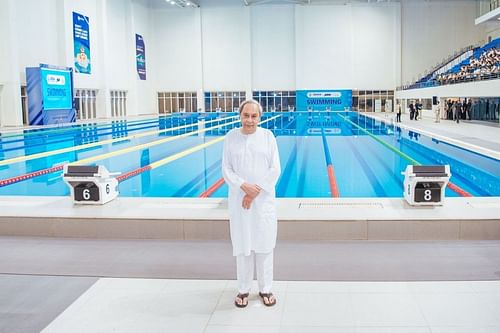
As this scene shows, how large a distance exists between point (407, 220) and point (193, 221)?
195cm

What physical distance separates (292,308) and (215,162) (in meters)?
9.20

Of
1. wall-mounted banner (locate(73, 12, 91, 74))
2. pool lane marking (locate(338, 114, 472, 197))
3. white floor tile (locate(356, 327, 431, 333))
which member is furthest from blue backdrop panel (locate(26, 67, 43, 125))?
white floor tile (locate(356, 327, 431, 333))

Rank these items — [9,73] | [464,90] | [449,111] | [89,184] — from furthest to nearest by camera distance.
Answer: [449,111], [464,90], [9,73], [89,184]

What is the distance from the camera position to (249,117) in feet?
10.6

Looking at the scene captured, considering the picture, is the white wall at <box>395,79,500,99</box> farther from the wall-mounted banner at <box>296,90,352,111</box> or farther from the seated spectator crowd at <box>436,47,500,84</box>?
the wall-mounted banner at <box>296,90,352,111</box>

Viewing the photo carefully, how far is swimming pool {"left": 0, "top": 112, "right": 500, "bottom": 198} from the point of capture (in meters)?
8.88

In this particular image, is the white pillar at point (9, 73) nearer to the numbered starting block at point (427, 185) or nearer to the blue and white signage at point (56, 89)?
the blue and white signage at point (56, 89)

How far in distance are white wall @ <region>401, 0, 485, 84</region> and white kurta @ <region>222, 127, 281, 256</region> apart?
36.5 m

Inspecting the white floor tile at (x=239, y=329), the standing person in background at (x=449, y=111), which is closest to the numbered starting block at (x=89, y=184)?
the white floor tile at (x=239, y=329)

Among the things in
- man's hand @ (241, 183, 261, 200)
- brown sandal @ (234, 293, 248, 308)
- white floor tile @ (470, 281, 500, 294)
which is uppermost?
man's hand @ (241, 183, 261, 200)

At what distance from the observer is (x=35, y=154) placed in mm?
13750

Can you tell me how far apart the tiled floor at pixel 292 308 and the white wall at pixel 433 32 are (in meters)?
36.2

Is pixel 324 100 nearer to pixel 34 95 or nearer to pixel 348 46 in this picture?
pixel 348 46

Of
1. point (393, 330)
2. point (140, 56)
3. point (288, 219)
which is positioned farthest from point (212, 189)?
point (140, 56)
